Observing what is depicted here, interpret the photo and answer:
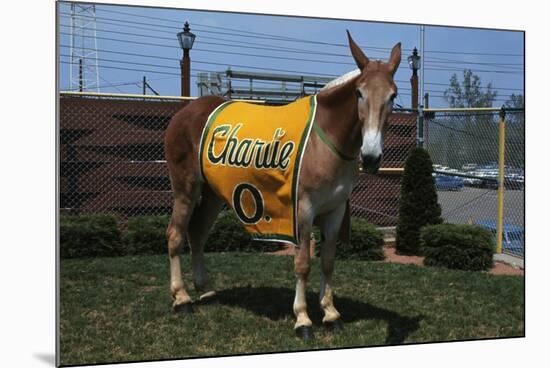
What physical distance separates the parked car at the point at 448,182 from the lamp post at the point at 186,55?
9.84ft

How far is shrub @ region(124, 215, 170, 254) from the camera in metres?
5.13

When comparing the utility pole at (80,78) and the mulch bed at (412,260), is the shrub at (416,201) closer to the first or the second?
the mulch bed at (412,260)

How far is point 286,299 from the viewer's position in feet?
13.4

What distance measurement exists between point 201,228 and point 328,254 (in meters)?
1.06

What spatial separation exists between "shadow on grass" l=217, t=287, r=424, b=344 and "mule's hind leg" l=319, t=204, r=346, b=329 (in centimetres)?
15

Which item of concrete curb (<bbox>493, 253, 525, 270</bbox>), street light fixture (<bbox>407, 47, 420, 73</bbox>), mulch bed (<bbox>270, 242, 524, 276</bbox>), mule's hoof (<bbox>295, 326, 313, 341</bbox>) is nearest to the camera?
mule's hoof (<bbox>295, 326, 313, 341</bbox>)

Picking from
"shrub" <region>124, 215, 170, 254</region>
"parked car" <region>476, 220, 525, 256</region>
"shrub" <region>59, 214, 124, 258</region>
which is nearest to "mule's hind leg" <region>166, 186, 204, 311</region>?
"shrub" <region>59, 214, 124, 258</region>

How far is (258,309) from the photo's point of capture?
3865mm

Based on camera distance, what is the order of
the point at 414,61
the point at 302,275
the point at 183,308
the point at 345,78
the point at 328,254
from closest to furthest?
the point at 345,78 < the point at 302,275 < the point at 328,254 < the point at 183,308 < the point at 414,61

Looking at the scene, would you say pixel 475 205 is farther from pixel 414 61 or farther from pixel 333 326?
pixel 333 326

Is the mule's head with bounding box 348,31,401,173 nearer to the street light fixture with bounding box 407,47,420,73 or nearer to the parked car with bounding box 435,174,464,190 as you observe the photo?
the street light fixture with bounding box 407,47,420,73

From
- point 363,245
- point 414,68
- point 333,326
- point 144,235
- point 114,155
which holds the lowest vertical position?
point 333,326

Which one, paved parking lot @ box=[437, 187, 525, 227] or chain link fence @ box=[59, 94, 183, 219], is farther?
paved parking lot @ box=[437, 187, 525, 227]

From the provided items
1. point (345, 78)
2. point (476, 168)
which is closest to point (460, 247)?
point (476, 168)
